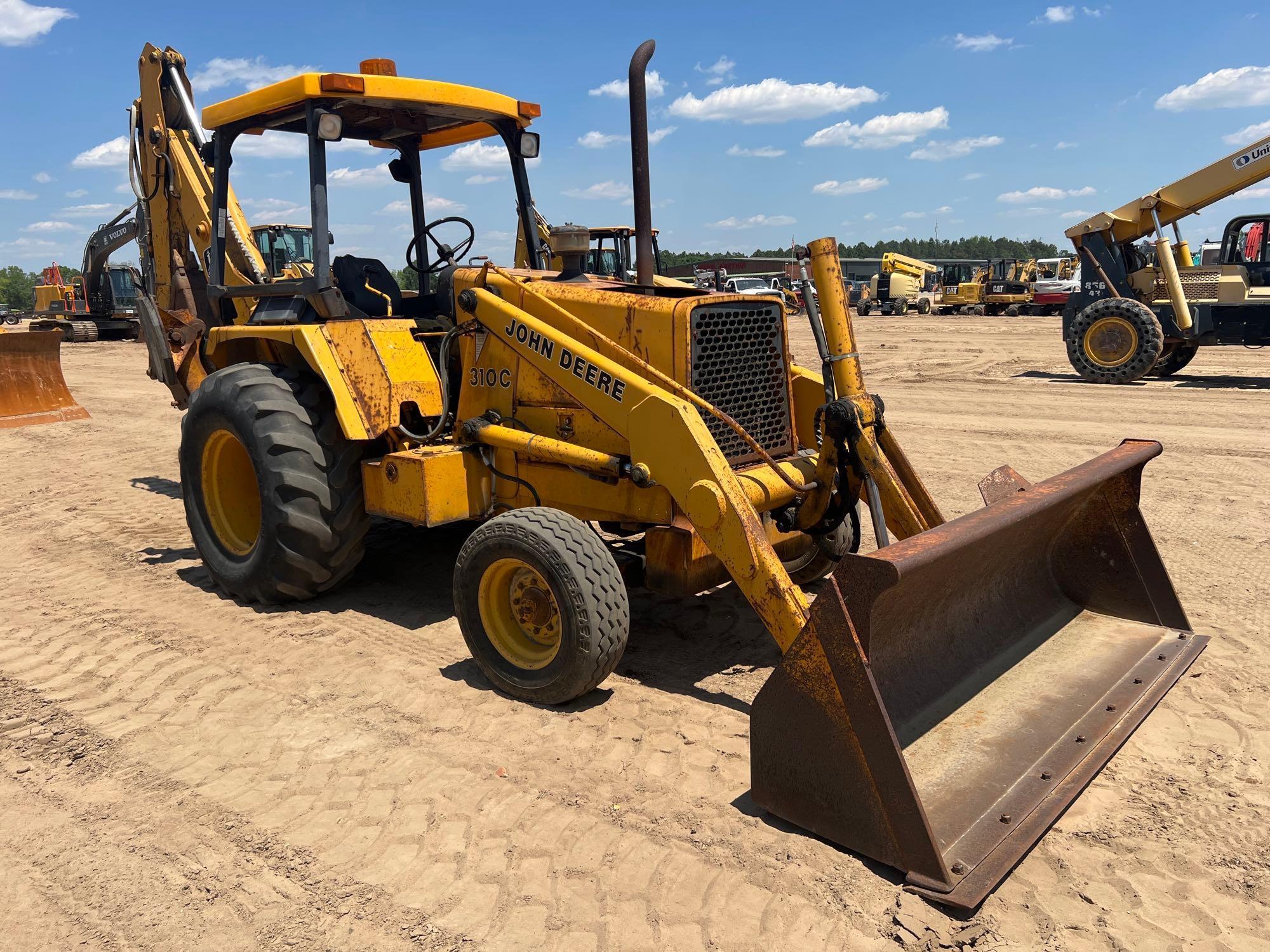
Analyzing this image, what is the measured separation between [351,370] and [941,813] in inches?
133

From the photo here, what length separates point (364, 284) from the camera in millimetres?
5504

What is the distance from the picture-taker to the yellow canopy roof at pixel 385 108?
4.65m

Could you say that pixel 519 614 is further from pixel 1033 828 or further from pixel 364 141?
pixel 364 141

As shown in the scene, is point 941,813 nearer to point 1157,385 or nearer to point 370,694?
point 370,694

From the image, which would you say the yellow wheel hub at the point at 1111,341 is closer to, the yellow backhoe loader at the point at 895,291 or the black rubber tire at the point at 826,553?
the black rubber tire at the point at 826,553

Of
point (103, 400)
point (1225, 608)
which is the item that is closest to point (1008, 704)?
point (1225, 608)

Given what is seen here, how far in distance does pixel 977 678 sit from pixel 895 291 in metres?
36.0

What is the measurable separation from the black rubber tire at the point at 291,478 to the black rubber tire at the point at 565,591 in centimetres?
118

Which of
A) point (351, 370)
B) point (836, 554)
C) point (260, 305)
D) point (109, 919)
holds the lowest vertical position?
point (109, 919)

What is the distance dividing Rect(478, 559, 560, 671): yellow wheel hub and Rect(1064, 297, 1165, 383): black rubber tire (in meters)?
12.3

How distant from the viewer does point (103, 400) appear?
48.2ft

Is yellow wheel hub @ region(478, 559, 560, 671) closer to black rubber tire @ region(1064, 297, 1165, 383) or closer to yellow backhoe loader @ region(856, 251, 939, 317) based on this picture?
black rubber tire @ region(1064, 297, 1165, 383)

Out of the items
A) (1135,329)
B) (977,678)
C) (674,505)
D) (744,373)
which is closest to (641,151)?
(744,373)

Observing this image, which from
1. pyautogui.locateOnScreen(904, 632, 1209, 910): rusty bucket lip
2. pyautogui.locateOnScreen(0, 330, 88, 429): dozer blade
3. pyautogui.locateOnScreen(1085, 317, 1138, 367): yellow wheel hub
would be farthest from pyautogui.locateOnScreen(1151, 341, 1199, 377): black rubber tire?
pyautogui.locateOnScreen(0, 330, 88, 429): dozer blade
